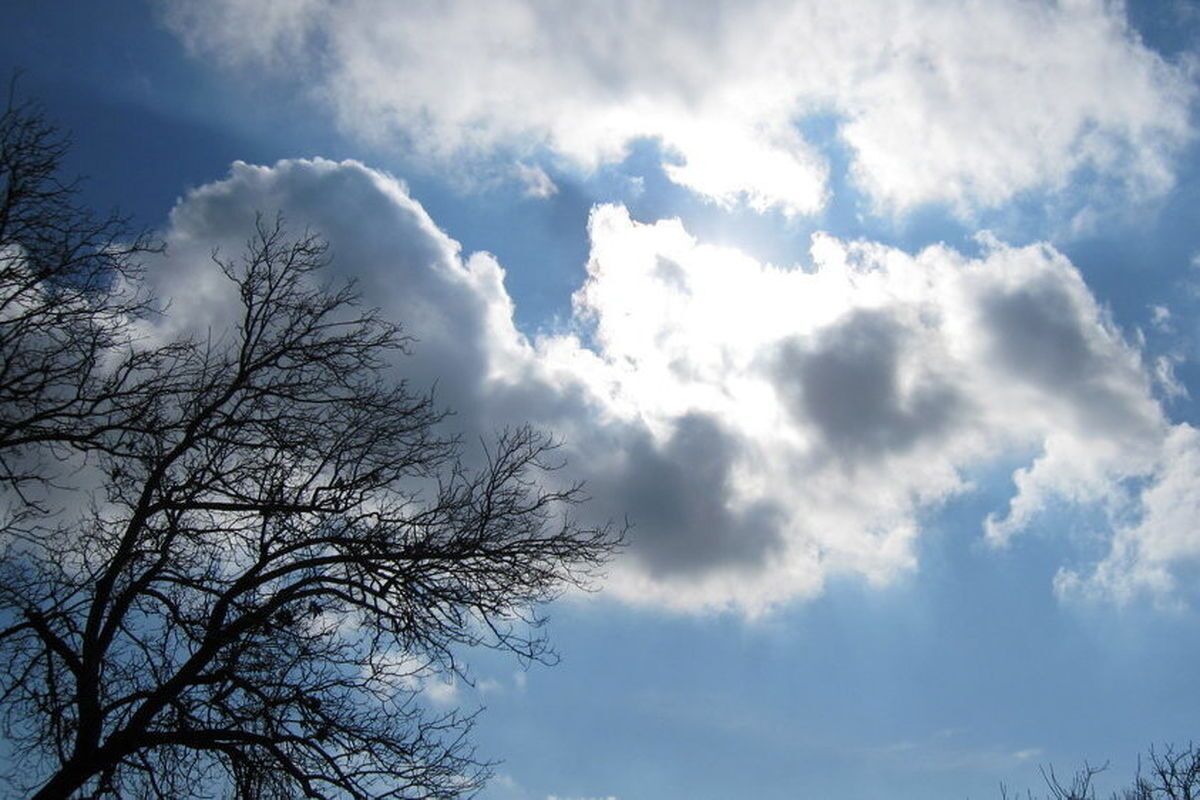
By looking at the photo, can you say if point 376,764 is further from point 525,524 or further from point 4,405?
point 4,405

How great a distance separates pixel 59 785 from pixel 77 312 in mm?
3740

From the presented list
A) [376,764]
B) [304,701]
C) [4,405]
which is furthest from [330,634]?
[4,405]

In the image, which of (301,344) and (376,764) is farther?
(301,344)

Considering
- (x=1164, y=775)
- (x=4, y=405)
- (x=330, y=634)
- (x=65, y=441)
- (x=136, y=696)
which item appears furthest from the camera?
Answer: (x=1164, y=775)

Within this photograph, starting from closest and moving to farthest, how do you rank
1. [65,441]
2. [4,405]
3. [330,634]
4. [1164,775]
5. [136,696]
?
[4,405] → [65,441] → [136,696] → [330,634] → [1164,775]

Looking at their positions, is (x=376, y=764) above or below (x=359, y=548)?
below

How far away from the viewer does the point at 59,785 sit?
7.20 m

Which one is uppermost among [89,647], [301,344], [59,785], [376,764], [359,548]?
[301,344]

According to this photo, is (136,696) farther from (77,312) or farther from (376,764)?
(77,312)

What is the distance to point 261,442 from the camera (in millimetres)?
8531

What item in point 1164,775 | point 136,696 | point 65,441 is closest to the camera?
point 65,441

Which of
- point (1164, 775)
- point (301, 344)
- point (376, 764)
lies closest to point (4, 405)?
point (301, 344)

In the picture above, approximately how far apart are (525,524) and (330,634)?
2.11 metres

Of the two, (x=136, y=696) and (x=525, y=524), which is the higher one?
(x=525, y=524)
